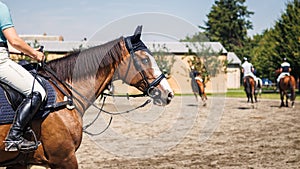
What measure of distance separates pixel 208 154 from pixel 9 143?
5839 millimetres

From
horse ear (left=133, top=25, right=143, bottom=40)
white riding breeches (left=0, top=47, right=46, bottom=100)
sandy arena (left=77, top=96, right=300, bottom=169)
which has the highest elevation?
horse ear (left=133, top=25, right=143, bottom=40)

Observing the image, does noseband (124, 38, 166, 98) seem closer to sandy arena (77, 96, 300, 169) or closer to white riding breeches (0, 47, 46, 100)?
white riding breeches (0, 47, 46, 100)

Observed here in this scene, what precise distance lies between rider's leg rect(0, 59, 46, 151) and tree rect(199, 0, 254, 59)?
8615cm

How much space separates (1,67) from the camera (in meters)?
4.29

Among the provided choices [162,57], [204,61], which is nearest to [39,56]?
[162,57]

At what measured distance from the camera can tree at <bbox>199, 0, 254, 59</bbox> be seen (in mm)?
89562

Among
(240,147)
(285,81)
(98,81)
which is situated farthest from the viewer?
(285,81)

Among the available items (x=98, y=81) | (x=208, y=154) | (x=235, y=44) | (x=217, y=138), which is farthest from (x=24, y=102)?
(x=235, y=44)

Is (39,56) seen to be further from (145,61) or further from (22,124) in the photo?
(145,61)

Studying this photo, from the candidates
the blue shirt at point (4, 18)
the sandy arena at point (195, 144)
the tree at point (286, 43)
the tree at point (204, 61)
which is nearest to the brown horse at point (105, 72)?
the blue shirt at point (4, 18)

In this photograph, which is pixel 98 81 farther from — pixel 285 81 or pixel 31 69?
pixel 285 81

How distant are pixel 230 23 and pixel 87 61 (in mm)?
87949

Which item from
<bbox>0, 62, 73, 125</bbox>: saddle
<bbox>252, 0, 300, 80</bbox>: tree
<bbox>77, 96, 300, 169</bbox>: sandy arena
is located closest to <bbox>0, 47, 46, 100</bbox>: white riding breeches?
<bbox>0, 62, 73, 125</bbox>: saddle

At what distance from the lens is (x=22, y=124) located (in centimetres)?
428
